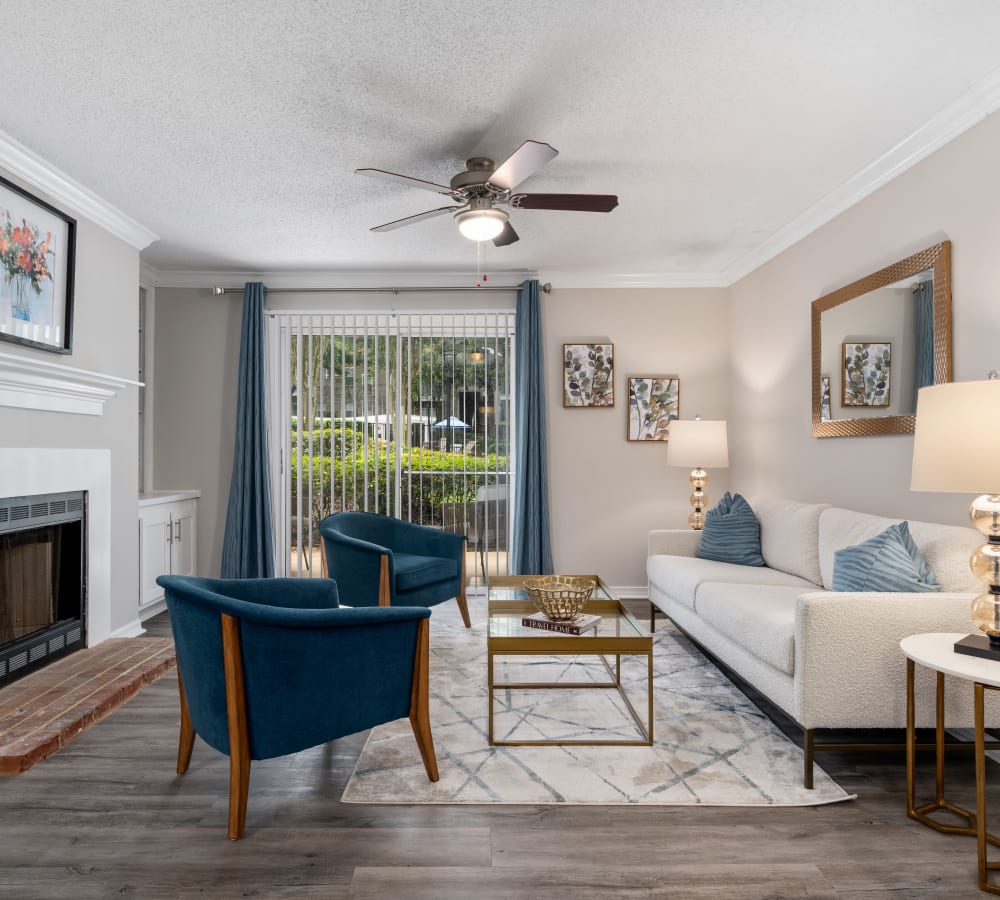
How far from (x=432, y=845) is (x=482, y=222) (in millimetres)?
2453

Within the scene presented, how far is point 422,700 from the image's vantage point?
2.33 m

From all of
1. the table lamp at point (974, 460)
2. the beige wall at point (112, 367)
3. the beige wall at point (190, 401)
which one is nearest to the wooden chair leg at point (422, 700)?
the table lamp at point (974, 460)

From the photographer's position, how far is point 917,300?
3107 millimetres

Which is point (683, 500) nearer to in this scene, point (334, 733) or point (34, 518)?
point (334, 733)

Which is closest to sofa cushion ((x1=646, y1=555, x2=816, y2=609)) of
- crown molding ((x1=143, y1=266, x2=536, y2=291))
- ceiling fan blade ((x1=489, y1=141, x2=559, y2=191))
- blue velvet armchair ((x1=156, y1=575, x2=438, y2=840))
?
blue velvet armchair ((x1=156, y1=575, x2=438, y2=840))

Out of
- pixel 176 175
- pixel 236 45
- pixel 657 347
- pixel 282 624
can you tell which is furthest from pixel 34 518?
pixel 657 347

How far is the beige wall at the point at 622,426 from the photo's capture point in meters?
5.36

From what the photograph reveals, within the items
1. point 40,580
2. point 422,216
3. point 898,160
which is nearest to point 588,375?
point 422,216

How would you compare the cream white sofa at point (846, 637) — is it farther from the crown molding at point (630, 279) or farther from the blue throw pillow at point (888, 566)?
the crown molding at point (630, 279)

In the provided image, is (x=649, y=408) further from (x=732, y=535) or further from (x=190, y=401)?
(x=190, y=401)

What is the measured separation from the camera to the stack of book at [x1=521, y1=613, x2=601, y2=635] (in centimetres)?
281

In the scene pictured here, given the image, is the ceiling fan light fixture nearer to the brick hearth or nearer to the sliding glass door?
the sliding glass door

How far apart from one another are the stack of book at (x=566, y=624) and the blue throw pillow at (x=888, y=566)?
3.30 feet

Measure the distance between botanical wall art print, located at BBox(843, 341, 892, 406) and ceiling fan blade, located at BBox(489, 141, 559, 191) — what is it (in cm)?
190
